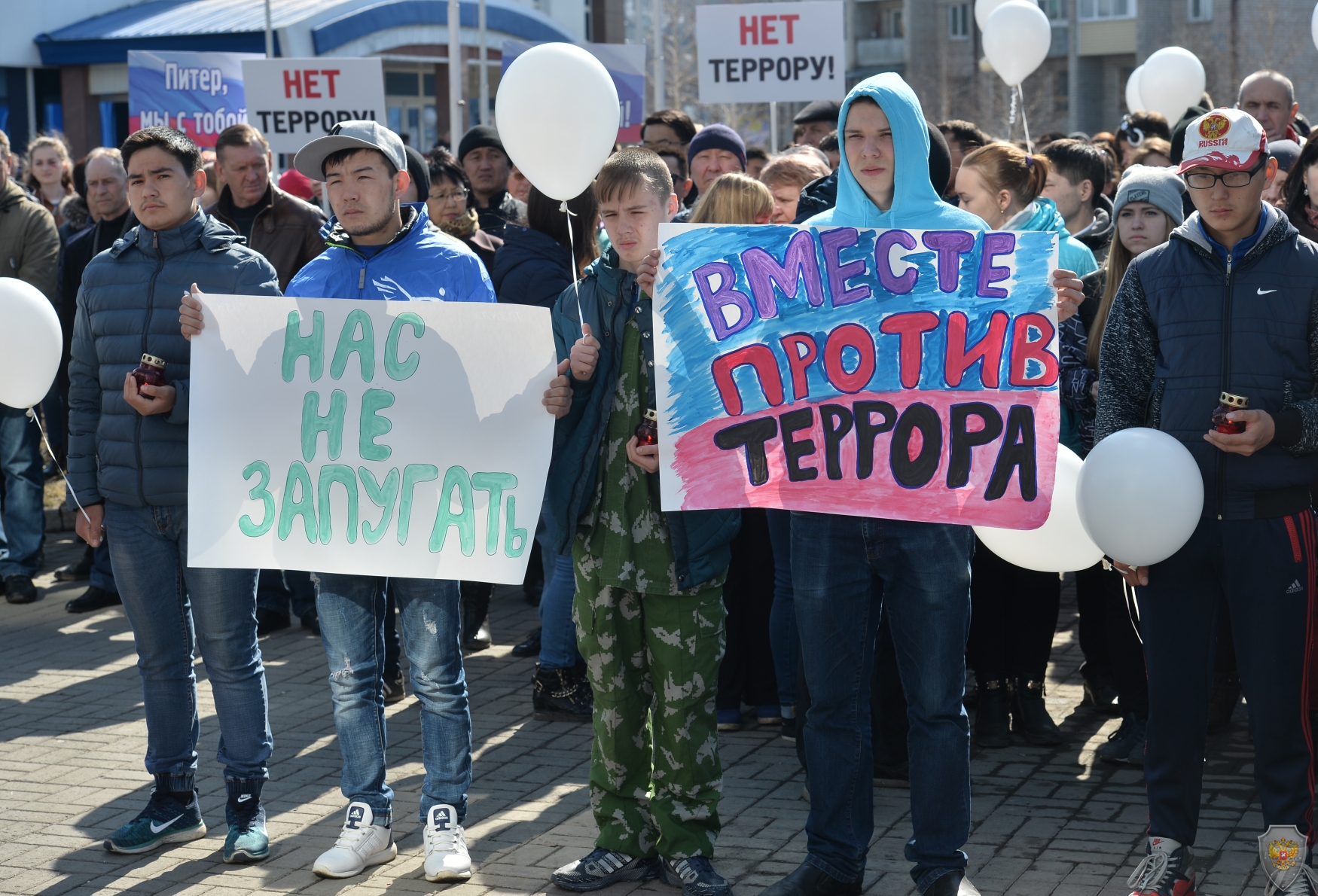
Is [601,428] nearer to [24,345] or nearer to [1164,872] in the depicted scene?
[1164,872]

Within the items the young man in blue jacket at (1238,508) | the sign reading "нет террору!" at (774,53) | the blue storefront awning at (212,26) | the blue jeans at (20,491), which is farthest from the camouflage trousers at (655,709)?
A: the blue storefront awning at (212,26)

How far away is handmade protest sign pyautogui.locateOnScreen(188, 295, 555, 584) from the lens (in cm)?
446

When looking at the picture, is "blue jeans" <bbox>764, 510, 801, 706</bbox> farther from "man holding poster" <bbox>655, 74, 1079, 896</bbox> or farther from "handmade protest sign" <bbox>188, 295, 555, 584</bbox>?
"handmade protest sign" <bbox>188, 295, 555, 584</bbox>

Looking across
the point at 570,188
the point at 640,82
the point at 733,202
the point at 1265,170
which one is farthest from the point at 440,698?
the point at 640,82

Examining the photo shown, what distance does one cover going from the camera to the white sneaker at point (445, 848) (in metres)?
4.45

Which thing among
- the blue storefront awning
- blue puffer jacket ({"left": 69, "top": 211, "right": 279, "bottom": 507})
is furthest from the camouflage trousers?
the blue storefront awning

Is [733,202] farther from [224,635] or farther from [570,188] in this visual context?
[224,635]

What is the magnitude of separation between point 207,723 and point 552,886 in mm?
2412

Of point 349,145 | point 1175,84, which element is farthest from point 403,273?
point 1175,84

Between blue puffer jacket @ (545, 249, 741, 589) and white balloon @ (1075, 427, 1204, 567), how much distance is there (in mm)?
1101

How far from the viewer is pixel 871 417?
413 cm

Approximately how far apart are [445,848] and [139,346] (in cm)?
187

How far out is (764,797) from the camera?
5.18m

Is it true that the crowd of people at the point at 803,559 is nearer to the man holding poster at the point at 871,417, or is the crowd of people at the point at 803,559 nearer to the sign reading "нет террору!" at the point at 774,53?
the man holding poster at the point at 871,417
